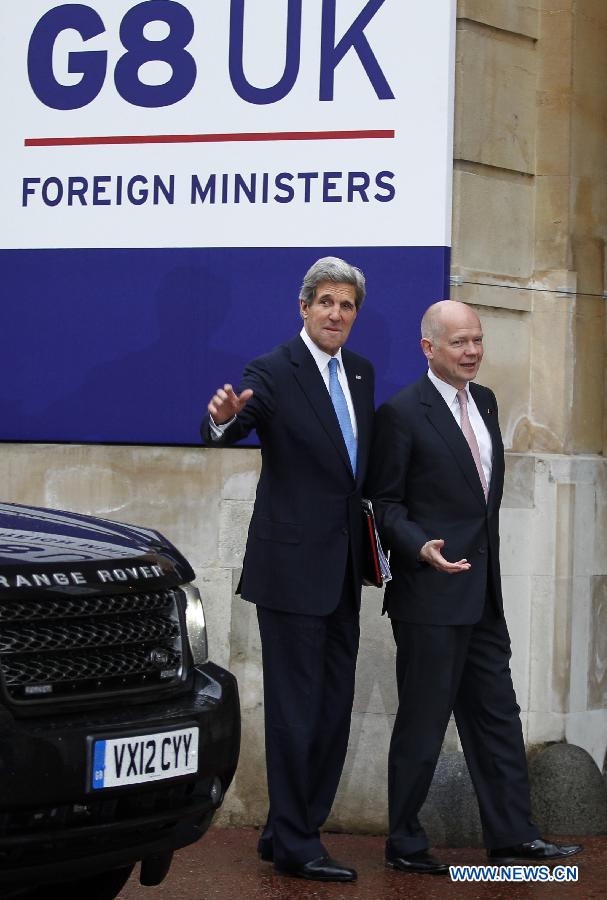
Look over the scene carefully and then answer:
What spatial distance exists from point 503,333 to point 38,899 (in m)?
3.35

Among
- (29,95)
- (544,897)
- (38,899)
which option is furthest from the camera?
(29,95)

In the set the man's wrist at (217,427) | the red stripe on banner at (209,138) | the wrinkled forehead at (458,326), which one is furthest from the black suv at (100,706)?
the red stripe on banner at (209,138)

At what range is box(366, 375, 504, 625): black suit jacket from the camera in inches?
230

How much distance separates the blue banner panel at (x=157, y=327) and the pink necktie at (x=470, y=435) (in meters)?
0.93

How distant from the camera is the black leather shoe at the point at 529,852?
19.5ft

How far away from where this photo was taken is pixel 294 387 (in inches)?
231

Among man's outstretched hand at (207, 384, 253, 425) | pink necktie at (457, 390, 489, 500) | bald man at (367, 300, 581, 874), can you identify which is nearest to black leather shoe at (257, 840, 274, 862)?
bald man at (367, 300, 581, 874)

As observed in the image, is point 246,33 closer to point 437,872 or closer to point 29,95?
point 29,95

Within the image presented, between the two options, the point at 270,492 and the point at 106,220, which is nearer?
the point at 270,492

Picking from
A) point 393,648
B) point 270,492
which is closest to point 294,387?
point 270,492

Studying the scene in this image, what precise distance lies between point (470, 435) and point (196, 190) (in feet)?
6.61

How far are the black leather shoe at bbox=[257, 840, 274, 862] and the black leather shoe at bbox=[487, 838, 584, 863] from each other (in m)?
0.83

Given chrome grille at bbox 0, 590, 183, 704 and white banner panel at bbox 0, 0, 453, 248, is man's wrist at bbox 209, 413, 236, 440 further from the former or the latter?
white banner panel at bbox 0, 0, 453, 248

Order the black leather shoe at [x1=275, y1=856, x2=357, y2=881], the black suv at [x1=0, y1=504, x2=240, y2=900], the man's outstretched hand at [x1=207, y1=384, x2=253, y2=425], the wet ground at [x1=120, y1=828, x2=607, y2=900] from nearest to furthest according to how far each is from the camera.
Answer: the black suv at [x1=0, y1=504, x2=240, y2=900]
the man's outstretched hand at [x1=207, y1=384, x2=253, y2=425]
the wet ground at [x1=120, y1=828, x2=607, y2=900]
the black leather shoe at [x1=275, y1=856, x2=357, y2=881]
